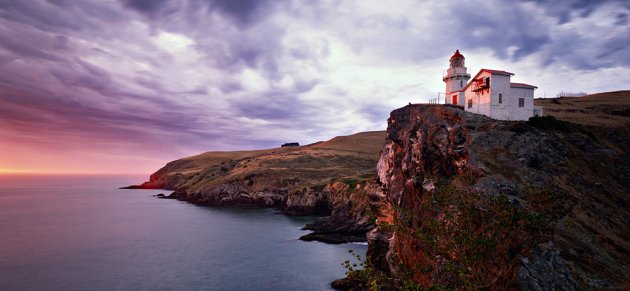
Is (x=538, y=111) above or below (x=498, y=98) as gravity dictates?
below

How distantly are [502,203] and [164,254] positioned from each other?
5180 centimetres

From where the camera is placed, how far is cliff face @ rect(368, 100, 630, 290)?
18016 millimetres

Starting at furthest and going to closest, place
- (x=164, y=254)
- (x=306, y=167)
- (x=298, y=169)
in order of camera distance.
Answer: (x=306, y=167), (x=298, y=169), (x=164, y=254)

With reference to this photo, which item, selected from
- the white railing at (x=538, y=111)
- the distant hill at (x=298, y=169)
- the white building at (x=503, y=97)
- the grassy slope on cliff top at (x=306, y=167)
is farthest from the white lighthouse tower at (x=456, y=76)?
the grassy slope on cliff top at (x=306, y=167)

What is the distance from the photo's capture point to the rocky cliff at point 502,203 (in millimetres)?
17938

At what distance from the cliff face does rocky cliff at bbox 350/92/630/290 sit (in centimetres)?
9

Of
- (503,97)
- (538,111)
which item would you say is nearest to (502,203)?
(503,97)

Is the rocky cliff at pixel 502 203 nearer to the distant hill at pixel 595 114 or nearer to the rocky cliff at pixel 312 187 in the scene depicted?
the distant hill at pixel 595 114

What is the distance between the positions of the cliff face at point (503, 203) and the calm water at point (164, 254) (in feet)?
41.0

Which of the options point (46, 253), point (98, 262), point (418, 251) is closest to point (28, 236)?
point (46, 253)

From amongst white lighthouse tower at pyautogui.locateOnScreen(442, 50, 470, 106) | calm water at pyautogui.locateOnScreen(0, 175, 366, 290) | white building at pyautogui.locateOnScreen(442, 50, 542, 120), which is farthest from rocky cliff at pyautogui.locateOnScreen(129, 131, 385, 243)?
white building at pyautogui.locateOnScreen(442, 50, 542, 120)

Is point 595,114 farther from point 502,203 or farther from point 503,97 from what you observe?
point 502,203

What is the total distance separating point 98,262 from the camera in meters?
50.7

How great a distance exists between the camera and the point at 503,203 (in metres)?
18.8
